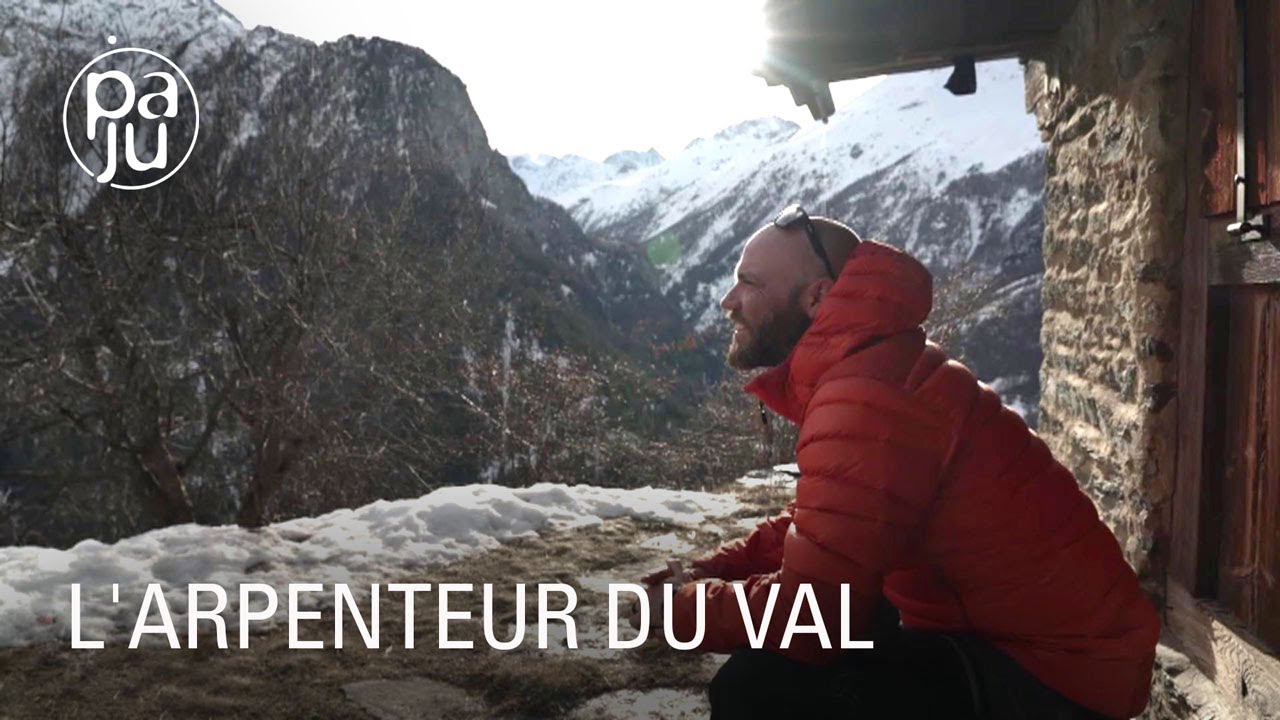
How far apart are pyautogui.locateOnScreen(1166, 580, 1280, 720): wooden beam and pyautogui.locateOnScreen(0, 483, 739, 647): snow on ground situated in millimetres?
3268

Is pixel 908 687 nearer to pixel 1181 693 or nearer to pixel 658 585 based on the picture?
pixel 658 585

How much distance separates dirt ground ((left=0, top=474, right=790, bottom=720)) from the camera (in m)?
2.89

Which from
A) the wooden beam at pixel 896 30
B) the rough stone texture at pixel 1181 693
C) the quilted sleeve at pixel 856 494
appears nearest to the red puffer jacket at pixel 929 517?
the quilted sleeve at pixel 856 494

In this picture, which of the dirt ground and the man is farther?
the dirt ground

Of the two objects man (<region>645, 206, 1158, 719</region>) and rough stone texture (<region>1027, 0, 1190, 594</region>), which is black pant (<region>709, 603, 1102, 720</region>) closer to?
man (<region>645, 206, 1158, 719</region>)

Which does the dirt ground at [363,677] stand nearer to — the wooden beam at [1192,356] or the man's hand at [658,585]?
the man's hand at [658,585]

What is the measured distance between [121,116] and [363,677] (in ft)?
24.2

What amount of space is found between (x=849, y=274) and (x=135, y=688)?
9.34 feet

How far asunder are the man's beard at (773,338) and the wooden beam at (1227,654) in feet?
4.42

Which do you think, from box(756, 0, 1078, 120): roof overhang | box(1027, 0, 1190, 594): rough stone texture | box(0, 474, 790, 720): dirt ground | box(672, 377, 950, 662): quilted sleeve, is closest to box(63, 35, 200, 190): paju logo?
box(0, 474, 790, 720): dirt ground

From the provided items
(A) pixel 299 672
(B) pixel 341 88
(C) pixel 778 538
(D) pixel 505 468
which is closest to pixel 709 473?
(D) pixel 505 468

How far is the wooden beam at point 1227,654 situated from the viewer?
80.0 inches

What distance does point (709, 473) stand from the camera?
1507cm

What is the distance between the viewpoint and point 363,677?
3.16 meters
